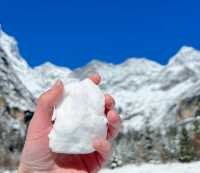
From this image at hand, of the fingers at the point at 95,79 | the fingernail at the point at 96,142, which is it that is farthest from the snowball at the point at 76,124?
the fingers at the point at 95,79

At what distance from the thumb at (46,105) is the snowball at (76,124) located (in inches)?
1.0

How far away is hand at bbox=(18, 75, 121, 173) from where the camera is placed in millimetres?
2221

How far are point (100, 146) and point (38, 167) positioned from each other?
0.84 feet

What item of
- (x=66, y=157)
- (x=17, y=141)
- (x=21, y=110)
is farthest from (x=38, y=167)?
(x=21, y=110)

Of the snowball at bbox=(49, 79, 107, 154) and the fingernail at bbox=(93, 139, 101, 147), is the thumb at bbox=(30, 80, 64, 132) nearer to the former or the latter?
the snowball at bbox=(49, 79, 107, 154)

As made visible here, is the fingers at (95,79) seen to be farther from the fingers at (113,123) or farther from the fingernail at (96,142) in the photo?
the fingernail at (96,142)

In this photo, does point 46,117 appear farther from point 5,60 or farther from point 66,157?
point 5,60

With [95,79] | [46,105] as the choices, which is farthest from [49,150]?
[95,79]

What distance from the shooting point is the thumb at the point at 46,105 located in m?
2.23

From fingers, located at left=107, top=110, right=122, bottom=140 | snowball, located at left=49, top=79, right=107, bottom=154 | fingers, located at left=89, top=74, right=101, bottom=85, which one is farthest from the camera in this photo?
fingers, located at left=89, top=74, right=101, bottom=85

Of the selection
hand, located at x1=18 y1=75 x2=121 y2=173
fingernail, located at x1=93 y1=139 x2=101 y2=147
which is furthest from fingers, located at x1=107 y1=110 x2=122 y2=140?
fingernail, located at x1=93 y1=139 x2=101 y2=147

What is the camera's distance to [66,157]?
2.23 meters

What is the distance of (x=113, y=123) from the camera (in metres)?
2.32

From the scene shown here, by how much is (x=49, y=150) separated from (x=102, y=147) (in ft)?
0.65
